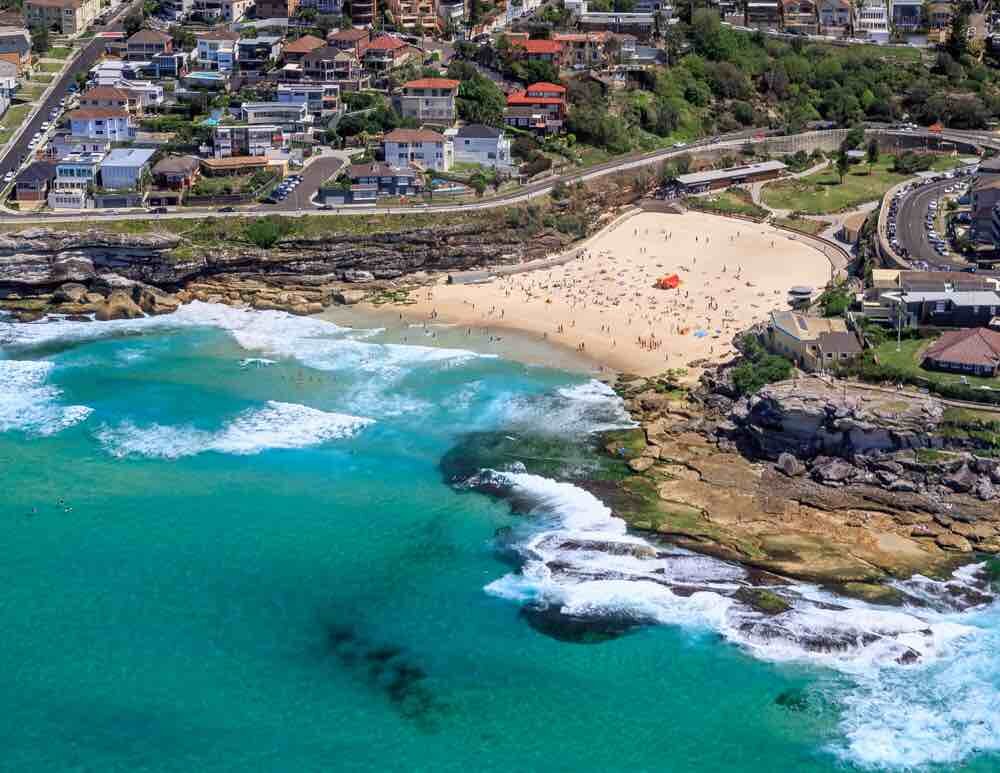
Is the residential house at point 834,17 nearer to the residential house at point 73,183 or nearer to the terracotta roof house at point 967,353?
the terracotta roof house at point 967,353

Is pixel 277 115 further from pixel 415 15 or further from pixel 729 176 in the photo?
pixel 729 176

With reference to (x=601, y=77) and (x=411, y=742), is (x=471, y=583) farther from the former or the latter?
(x=601, y=77)

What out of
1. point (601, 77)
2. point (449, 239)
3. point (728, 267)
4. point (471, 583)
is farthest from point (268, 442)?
point (601, 77)

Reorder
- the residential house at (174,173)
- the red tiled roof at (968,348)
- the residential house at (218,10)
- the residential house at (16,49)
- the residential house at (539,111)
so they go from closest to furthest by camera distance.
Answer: the red tiled roof at (968,348) → the residential house at (174,173) → the residential house at (539,111) → the residential house at (16,49) → the residential house at (218,10)

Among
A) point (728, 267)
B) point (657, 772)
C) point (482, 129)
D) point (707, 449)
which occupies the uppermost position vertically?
point (482, 129)

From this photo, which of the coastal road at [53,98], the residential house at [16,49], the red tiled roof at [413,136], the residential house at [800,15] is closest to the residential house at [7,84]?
the residential house at [16,49]

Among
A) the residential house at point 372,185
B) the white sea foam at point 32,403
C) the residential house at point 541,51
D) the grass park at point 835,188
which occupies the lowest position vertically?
the white sea foam at point 32,403
